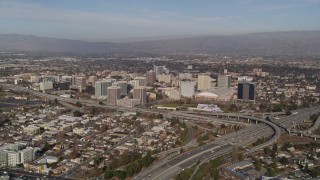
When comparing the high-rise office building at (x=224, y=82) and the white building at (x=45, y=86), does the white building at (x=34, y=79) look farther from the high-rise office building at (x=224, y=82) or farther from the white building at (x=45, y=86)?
the high-rise office building at (x=224, y=82)

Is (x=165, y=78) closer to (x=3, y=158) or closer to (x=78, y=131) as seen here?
(x=78, y=131)

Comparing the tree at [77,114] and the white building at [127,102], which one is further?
the white building at [127,102]

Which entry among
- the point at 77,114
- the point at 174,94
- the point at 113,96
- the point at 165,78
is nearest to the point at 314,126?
the point at 174,94

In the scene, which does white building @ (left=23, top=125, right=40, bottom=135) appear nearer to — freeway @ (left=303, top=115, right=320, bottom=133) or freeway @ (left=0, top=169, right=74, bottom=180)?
freeway @ (left=0, top=169, right=74, bottom=180)

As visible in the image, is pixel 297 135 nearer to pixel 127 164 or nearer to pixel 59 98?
pixel 127 164

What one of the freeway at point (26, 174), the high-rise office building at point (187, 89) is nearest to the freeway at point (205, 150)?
the freeway at point (26, 174)

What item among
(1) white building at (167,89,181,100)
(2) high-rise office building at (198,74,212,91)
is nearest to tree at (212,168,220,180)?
(1) white building at (167,89,181,100)
